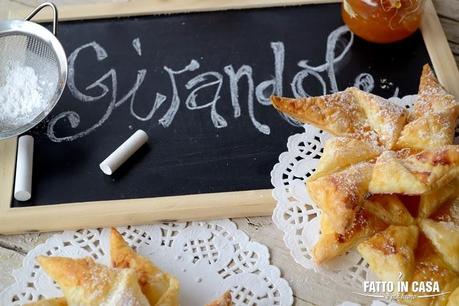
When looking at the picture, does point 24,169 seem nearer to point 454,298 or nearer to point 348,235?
point 348,235

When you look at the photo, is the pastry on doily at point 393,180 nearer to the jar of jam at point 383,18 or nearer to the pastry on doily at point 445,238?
the pastry on doily at point 445,238

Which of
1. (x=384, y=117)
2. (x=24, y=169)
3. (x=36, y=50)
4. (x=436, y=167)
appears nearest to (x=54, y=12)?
(x=36, y=50)

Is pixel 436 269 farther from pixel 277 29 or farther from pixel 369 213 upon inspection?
pixel 277 29

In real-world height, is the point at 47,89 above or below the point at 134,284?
above

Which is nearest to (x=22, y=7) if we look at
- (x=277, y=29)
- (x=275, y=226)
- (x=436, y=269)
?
(x=277, y=29)

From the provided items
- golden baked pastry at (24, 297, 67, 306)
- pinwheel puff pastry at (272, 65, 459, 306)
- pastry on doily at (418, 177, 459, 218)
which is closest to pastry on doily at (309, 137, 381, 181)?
pinwheel puff pastry at (272, 65, 459, 306)
